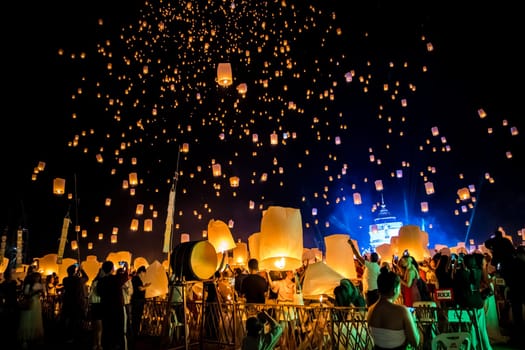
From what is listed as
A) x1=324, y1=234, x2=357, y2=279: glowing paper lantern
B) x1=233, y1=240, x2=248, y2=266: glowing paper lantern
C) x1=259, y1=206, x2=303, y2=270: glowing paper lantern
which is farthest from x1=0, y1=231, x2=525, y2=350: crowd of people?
x1=233, y1=240, x2=248, y2=266: glowing paper lantern

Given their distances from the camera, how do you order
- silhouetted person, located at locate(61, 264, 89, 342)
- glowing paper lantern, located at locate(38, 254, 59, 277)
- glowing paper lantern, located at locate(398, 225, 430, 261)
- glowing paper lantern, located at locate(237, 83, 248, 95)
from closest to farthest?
silhouetted person, located at locate(61, 264, 89, 342) < glowing paper lantern, located at locate(398, 225, 430, 261) < glowing paper lantern, located at locate(237, 83, 248, 95) < glowing paper lantern, located at locate(38, 254, 59, 277)

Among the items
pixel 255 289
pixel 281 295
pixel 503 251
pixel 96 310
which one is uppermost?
pixel 503 251

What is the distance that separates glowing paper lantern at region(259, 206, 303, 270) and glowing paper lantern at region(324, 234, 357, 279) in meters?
1.84

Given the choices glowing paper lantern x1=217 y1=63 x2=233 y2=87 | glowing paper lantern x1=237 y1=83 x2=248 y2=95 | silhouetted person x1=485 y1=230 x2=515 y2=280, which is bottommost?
silhouetted person x1=485 y1=230 x2=515 y2=280

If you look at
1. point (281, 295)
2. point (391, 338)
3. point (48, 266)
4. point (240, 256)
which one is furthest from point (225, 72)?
point (48, 266)

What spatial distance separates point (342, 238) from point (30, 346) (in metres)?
6.68

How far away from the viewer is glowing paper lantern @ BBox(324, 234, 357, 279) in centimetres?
775

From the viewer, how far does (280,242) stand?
611 centimetres

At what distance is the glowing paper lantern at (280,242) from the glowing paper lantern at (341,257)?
1.84 metres

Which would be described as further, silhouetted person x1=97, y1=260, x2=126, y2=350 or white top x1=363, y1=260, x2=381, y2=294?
white top x1=363, y1=260, x2=381, y2=294

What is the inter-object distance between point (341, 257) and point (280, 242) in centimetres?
229

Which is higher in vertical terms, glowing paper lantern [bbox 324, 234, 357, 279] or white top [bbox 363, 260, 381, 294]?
glowing paper lantern [bbox 324, 234, 357, 279]

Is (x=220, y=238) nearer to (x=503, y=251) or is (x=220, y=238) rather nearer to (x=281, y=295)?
(x=281, y=295)

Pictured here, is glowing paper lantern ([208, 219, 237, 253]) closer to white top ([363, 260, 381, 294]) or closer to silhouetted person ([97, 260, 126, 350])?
silhouetted person ([97, 260, 126, 350])
